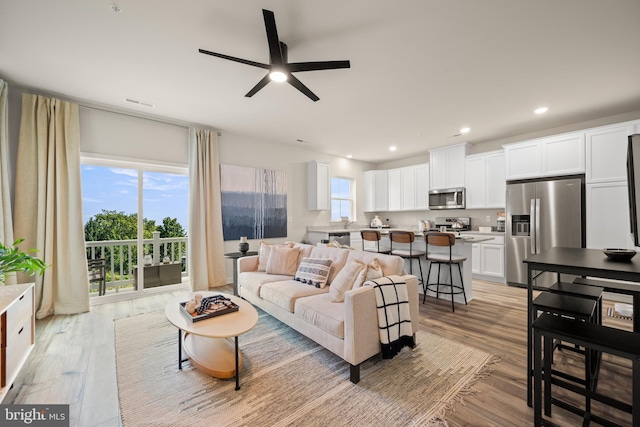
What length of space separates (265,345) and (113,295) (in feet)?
9.37

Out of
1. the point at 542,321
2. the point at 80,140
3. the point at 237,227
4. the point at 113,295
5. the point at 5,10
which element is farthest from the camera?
the point at 237,227

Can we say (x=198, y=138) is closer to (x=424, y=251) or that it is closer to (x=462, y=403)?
(x=424, y=251)

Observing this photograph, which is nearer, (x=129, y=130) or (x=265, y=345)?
(x=265, y=345)

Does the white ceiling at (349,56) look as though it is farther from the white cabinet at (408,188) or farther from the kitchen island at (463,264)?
the white cabinet at (408,188)

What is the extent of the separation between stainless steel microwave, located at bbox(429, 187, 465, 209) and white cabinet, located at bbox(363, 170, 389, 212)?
1.24m

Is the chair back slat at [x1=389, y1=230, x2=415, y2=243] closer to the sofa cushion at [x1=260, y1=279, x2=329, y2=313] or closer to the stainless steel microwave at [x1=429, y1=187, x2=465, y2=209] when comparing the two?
the sofa cushion at [x1=260, y1=279, x2=329, y2=313]

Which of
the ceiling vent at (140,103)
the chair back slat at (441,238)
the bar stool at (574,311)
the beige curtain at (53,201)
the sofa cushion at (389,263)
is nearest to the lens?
the bar stool at (574,311)

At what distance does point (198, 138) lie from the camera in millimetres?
4422

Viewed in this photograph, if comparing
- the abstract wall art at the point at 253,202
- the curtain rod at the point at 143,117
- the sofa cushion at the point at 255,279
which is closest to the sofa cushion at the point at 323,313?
the sofa cushion at the point at 255,279

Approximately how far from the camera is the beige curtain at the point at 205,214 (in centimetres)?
434

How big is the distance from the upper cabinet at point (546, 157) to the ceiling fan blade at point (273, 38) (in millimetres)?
Result: 4537

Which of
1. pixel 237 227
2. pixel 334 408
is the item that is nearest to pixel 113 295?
pixel 237 227

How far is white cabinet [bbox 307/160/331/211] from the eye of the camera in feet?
19.1

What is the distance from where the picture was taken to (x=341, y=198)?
22.9ft
